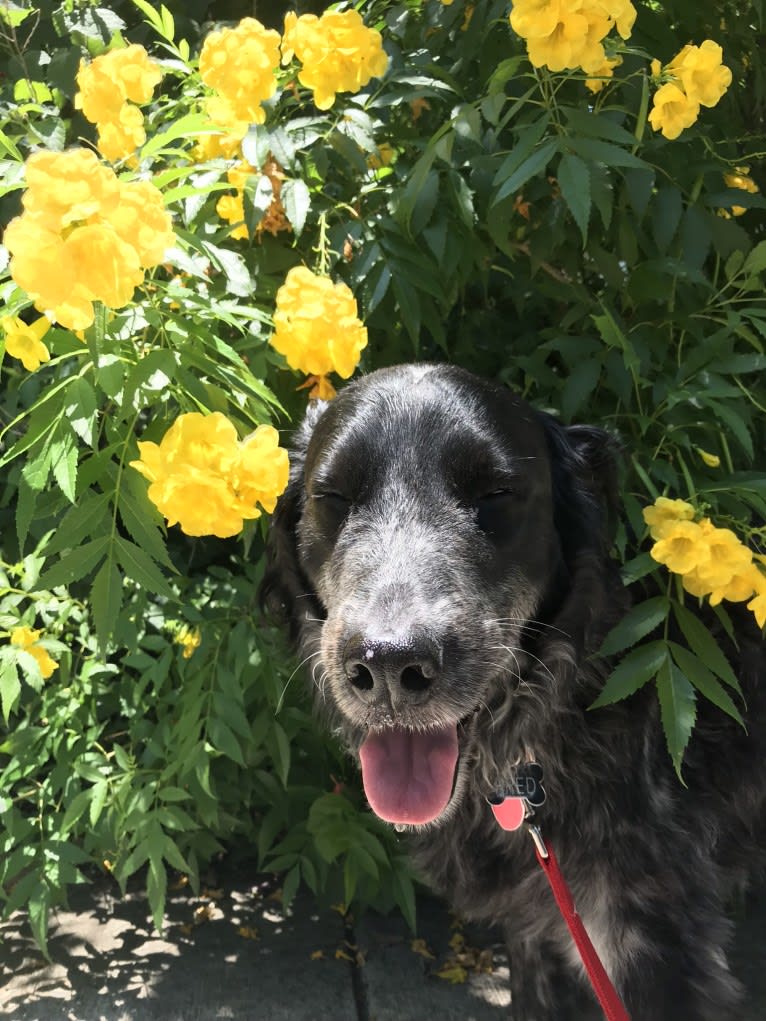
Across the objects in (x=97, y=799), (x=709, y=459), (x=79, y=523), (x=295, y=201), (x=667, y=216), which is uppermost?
(x=295, y=201)

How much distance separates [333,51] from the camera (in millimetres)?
2053

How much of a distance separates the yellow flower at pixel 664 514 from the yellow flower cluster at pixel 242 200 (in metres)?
1.04

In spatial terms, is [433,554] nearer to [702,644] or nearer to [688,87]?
[702,644]

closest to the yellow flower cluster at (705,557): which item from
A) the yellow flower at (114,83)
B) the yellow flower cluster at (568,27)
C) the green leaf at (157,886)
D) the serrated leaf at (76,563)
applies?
the yellow flower cluster at (568,27)

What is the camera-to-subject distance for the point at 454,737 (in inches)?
86.0

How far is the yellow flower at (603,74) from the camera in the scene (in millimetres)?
2104

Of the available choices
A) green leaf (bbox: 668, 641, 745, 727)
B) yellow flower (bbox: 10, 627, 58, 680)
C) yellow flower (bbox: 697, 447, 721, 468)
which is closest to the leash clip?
green leaf (bbox: 668, 641, 745, 727)

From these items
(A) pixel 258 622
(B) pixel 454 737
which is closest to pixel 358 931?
(A) pixel 258 622

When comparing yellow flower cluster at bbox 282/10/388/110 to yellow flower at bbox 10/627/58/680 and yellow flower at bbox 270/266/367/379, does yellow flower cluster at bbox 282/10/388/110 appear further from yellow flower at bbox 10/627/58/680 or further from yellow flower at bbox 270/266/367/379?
yellow flower at bbox 10/627/58/680

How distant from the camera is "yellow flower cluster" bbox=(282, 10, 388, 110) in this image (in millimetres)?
2037

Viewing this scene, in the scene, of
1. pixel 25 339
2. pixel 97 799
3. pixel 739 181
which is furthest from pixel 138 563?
pixel 739 181

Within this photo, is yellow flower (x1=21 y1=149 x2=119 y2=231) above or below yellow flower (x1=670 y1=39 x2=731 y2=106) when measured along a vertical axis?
above

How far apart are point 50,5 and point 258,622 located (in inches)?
69.1

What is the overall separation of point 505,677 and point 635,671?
0.34 metres
